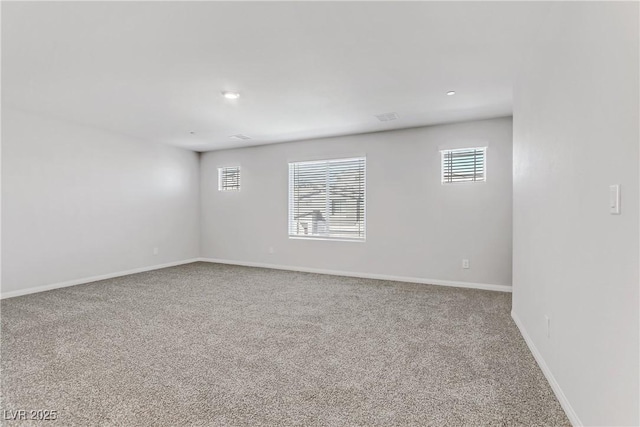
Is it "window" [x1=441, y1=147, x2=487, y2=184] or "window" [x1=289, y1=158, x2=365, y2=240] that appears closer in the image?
"window" [x1=441, y1=147, x2=487, y2=184]

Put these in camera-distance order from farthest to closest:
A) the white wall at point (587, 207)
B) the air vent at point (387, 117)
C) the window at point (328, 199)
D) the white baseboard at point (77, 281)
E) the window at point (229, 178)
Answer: the window at point (229, 178)
the window at point (328, 199)
the air vent at point (387, 117)
the white baseboard at point (77, 281)
the white wall at point (587, 207)

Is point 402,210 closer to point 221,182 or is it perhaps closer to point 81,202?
point 221,182

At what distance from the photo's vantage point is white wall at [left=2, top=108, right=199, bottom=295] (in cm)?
424

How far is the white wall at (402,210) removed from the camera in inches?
179

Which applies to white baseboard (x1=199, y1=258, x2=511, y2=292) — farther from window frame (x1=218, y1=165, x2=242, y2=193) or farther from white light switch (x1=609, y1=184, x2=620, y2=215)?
white light switch (x1=609, y1=184, x2=620, y2=215)

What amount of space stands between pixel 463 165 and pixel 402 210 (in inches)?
42.7

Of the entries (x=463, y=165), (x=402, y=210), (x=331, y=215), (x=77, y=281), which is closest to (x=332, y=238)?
(x=331, y=215)

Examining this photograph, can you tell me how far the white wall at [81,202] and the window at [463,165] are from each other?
16.6 feet

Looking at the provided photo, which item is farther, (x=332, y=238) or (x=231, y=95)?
(x=332, y=238)

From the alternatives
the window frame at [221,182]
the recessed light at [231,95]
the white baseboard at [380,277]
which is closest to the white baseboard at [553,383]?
the white baseboard at [380,277]

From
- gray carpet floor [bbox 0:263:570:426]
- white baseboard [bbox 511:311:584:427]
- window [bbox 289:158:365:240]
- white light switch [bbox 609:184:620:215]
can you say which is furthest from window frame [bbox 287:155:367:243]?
white light switch [bbox 609:184:620:215]

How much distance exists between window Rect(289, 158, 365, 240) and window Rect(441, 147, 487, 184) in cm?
133

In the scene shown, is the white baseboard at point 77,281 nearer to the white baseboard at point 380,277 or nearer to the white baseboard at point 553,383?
the white baseboard at point 380,277

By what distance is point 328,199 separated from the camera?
5852 millimetres
